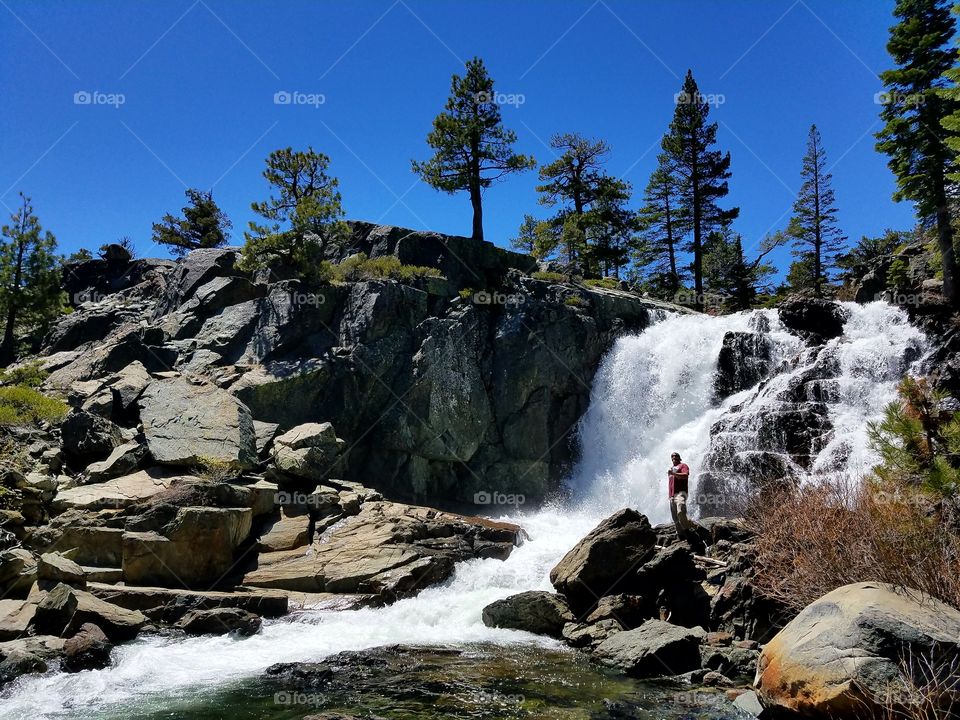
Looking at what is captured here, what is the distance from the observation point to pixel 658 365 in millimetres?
28656

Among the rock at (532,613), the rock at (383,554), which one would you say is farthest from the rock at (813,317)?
the rock at (532,613)

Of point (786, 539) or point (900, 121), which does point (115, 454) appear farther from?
point (900, 121)

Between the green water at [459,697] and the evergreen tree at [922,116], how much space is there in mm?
24928

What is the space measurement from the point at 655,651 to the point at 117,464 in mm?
18005

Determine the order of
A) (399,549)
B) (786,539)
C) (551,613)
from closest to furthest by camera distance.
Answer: (786,539) < (551,613) < (399,549)

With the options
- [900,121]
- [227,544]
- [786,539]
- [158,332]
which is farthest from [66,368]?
[900,121]

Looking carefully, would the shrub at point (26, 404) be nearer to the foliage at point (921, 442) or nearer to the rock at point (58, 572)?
the rock at point (58, 572)

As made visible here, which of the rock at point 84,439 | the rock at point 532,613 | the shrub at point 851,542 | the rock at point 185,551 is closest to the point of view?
the shrub at point 851,542

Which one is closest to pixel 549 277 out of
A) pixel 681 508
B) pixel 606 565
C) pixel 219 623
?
pixel 681 508

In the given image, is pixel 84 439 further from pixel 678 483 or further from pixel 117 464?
pixel 678 483

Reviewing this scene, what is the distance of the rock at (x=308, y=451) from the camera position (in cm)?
2212

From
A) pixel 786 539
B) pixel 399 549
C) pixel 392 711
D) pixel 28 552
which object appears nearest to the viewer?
pixel 392 711

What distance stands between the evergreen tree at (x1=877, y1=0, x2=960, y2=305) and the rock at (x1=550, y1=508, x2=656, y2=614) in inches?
827

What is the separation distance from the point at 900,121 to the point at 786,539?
24.4m
